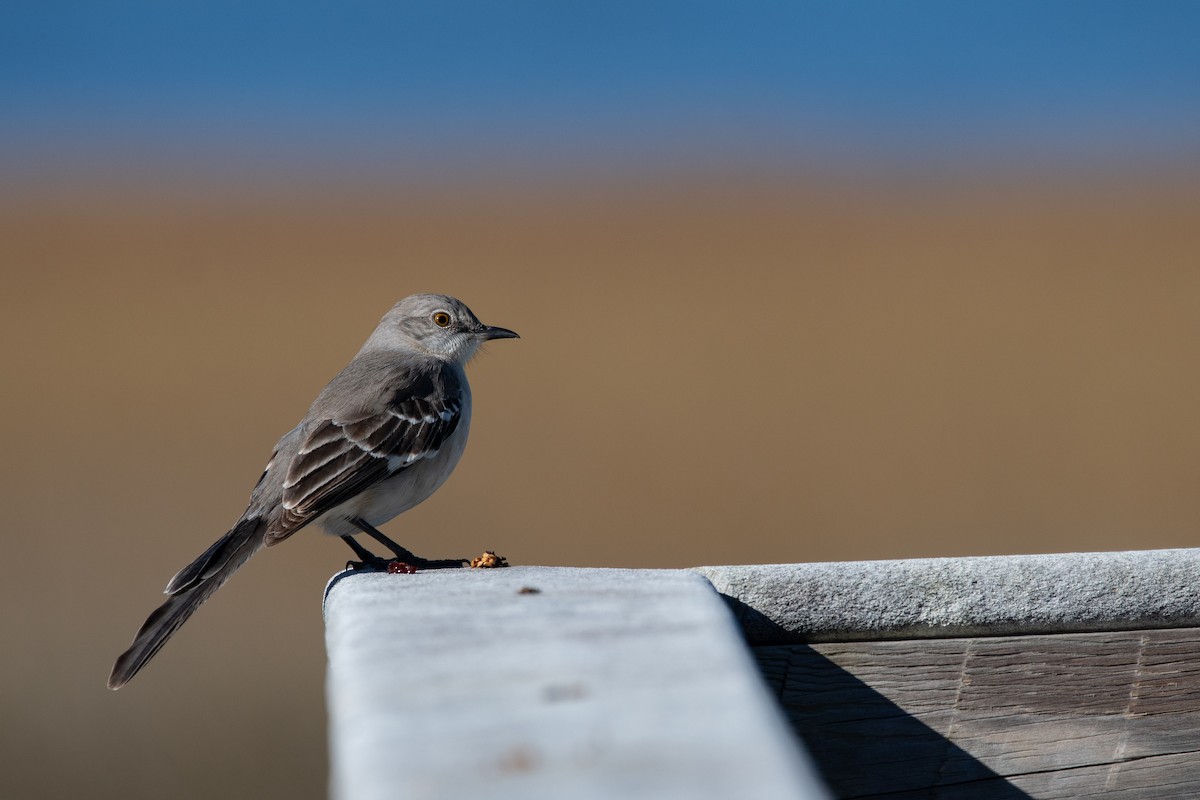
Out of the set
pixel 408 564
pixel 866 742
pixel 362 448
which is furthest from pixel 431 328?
pixel 866 742

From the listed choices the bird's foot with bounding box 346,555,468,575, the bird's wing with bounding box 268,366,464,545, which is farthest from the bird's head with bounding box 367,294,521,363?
the bird's foot with bounding box 346,555,468,575

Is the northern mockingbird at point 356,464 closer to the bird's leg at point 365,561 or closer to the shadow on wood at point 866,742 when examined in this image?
the bird's leg at point 365,561

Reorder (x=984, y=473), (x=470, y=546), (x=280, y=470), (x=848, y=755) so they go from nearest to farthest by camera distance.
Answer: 1. (x=848, y=755)
2. (x=280, y=470)
3. (x=470, y=546)
4. (x=984, y=473)

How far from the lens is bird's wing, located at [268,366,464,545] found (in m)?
5.11

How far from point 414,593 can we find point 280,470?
3285 millimetres

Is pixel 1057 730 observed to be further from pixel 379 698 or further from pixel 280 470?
pixel 280 470

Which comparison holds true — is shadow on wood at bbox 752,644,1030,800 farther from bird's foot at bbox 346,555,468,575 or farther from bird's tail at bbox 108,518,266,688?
bird's tail at bbox 108,518,266,688

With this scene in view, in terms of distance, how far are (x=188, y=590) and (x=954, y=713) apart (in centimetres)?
300

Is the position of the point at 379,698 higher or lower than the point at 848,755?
lower

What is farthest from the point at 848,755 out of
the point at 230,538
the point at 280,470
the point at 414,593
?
the point at 280,470

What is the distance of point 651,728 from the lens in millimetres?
1491

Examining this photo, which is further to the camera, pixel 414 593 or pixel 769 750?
pixel 414 593

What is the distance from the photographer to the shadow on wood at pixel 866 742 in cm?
261

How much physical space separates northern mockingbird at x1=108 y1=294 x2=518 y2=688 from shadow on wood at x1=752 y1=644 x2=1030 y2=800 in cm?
203
